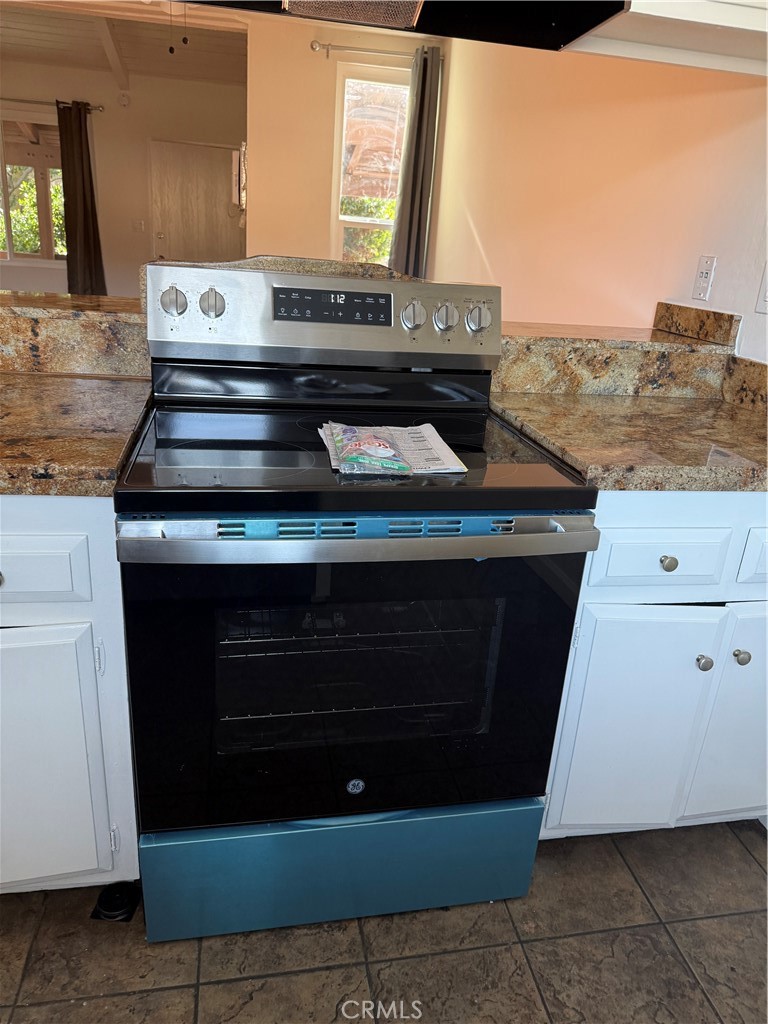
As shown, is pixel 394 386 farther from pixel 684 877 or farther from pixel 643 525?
pixel 684 877

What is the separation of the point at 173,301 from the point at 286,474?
0.49m

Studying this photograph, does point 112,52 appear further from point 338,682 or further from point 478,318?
point 338,682

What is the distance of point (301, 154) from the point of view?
4.47 meters

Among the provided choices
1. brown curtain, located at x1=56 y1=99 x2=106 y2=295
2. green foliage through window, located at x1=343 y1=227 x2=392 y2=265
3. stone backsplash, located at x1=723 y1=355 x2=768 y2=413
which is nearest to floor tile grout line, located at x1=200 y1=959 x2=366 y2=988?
stone backsplash, located at x1=723 y1=355 x2=768 y2=413

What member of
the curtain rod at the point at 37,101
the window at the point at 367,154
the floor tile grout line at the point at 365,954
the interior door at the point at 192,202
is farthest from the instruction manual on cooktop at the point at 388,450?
the curtain rod at the point at 37,101

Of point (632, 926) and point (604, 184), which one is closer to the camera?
point (632, 926)

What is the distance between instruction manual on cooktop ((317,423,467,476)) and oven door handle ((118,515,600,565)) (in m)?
0.12

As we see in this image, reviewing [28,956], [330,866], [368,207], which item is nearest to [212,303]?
[330,866]

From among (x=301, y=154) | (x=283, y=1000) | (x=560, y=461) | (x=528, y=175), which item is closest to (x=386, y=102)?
(x=301, y=154)

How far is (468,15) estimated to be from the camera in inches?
55.1

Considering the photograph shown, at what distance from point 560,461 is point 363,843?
0.78 metres

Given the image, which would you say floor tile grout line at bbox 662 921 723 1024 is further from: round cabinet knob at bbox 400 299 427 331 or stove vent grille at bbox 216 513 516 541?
round cabinet knob at bbox 400 299 427 331

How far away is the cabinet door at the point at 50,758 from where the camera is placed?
1.12 m

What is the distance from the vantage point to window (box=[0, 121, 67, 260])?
6090mm
